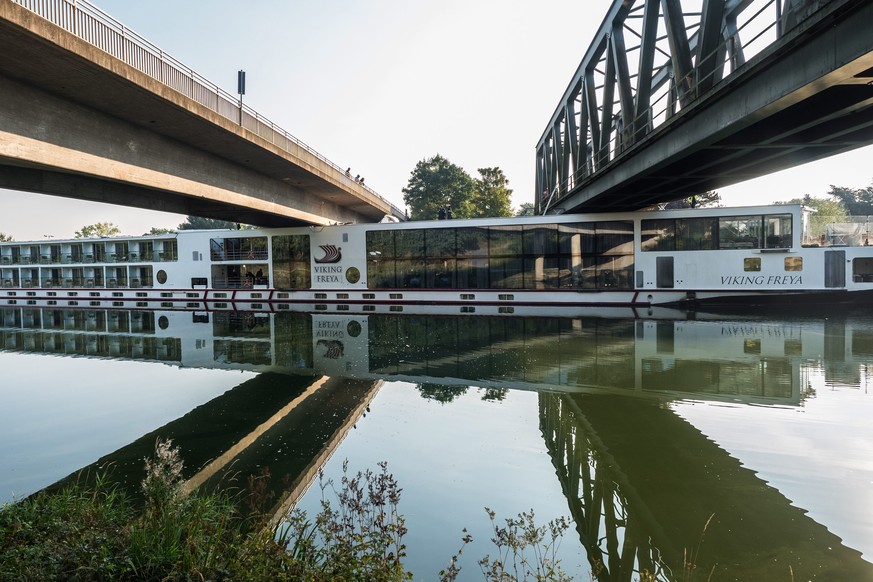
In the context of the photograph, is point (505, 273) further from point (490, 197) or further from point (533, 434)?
point (490, 197)

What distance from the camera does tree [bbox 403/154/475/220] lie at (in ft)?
265

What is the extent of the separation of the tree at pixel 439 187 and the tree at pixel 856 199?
270ft

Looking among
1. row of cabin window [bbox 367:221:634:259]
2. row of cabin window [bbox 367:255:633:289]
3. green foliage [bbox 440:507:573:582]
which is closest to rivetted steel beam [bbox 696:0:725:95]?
green foliage [bbox 440:507:573:582]

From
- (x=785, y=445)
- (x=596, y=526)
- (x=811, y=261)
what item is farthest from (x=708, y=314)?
(x=596, y=526)

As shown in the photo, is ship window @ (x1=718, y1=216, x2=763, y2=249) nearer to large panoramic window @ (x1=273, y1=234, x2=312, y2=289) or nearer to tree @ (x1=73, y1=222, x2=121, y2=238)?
large panoramic window @ (x1=273, y1=234, x2=312, y2=289)

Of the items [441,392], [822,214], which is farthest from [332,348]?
[822,214]

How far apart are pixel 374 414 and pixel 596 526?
472 cm

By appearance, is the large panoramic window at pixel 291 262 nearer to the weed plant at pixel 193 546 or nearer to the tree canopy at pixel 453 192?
the weed plant at pixel 193 546

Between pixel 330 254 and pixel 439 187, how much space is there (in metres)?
49.0

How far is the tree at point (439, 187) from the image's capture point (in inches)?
3177

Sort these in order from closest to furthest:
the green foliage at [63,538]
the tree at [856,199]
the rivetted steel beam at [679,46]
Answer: the green foliage at [63,538] → the rivetted steel beam at [679,46] → the tree at [856,199]

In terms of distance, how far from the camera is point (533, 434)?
7812 millimetres

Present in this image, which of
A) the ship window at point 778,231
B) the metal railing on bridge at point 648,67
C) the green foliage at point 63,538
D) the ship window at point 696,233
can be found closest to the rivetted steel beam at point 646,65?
the metal railing on bridge at point 648,67

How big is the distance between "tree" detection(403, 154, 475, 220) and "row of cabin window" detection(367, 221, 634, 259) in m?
46.1
